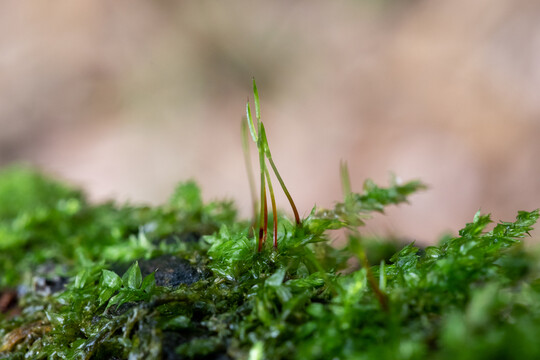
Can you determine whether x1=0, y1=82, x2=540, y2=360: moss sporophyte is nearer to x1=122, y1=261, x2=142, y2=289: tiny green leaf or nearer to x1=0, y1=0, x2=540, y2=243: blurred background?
x1=122, y1=261, x2=142, y2=289: tiny green leaf

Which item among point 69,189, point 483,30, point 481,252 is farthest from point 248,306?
point 483,30

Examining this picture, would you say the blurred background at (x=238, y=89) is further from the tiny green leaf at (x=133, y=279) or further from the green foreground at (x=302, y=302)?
the tiny green leaf at (x=133, y=279)

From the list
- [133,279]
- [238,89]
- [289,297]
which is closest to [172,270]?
[133,279]

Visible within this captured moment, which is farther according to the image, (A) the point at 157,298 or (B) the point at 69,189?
(B) the point at 69,189

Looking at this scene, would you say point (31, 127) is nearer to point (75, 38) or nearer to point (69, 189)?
point (75, 38)

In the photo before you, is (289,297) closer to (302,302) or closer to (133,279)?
(302,302)

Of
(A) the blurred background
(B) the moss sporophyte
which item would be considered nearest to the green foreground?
(B) the moss sporophyte

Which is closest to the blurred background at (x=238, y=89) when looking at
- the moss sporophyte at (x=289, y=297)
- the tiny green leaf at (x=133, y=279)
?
the moss sporophyte at (x=289, y=297)

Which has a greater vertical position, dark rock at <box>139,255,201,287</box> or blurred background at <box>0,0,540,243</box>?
blurred background at <box>0,0,540,243</box>
